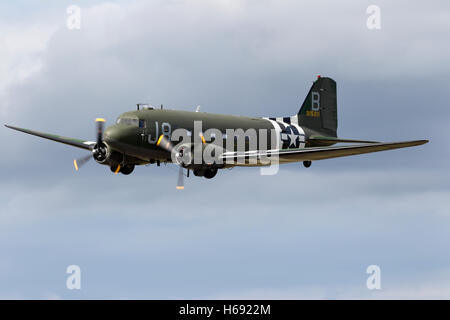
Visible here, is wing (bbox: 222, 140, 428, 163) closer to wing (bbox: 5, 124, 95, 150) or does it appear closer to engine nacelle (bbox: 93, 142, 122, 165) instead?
engine nacelle (bbox: 93, 142, 122, 165)

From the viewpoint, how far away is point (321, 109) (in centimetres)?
4188

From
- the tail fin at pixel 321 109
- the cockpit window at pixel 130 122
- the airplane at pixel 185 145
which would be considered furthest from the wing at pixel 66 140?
the tail fin at pixel 321 109

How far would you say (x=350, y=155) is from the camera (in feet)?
104

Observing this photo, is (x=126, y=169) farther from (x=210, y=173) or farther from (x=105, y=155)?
(x=210, y=173)

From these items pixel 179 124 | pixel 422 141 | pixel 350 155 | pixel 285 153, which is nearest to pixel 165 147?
pixel 179 124

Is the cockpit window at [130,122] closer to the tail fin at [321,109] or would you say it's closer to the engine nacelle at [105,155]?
the engine nacelle at [105,155]

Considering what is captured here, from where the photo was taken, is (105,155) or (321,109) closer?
(105,155)

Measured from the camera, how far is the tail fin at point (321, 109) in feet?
136

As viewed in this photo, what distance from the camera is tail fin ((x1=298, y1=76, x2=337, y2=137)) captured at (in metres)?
41.4

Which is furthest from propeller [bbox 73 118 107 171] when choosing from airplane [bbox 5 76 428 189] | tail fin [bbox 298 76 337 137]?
tail fin [bbox 298 76 337 137]

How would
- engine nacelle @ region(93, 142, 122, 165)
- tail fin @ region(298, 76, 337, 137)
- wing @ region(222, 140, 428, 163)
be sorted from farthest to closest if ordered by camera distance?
1. tail fin @ region(298, 76, 337, 137)
2. engine nacelle @ region(93, 142, 122, 165)
3. wing @ region(222, 140, 428, 163)

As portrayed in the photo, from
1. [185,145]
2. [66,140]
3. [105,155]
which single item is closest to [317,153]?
[185,145]

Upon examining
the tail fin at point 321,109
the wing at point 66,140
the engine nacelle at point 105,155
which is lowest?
the engine nacelle at point 105,155

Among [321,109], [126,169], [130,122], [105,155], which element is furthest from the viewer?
[321,109]
